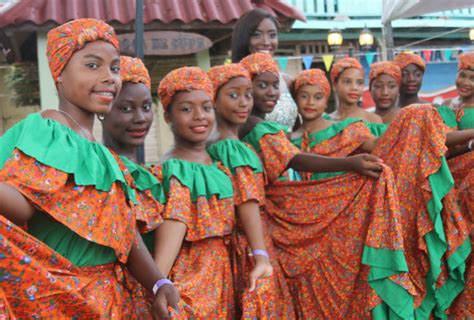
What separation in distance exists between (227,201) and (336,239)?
91 centimetres

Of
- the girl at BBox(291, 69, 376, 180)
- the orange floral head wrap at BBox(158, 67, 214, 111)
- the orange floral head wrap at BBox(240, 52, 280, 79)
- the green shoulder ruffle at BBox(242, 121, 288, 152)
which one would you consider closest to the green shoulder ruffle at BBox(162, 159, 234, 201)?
the orange floral head wrap at BBox(158, 67, 214, 111)

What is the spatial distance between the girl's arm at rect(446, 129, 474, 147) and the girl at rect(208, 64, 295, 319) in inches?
52.4

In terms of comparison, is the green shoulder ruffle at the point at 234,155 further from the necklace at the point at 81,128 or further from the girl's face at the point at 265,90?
the necklace at the point at 81,128

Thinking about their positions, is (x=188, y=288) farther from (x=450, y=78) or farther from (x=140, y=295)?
(x=450, y=78)

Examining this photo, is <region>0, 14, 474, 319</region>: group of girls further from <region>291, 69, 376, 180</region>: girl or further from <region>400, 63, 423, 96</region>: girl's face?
<region>400, 63, 423, 96</region>: girl's face

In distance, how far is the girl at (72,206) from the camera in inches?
86.7

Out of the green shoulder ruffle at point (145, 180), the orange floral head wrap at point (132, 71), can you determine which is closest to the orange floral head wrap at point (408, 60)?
the orange floral head wrap at point (132, 71)

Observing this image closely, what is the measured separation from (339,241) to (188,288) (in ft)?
4.01

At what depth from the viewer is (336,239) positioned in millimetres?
4035

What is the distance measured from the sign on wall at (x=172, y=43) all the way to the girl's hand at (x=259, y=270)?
435cm

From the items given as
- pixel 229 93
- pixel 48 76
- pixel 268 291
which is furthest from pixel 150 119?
pixel 48 76

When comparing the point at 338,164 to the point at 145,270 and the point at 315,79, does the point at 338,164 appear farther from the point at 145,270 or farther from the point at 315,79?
the point at 145,270

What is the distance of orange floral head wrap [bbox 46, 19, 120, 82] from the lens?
2.52 m

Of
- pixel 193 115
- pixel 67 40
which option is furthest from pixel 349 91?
pixel 67 40
